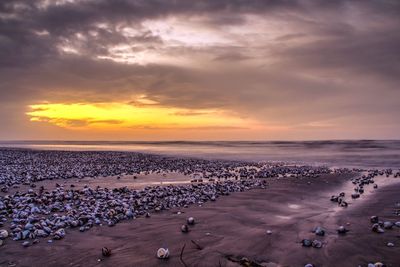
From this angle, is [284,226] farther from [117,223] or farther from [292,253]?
[117,223]

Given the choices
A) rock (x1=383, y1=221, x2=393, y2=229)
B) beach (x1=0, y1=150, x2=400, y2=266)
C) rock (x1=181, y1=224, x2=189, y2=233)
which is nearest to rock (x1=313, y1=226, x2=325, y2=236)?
beach (x1=0, y1=150, x2=400, y2=266)

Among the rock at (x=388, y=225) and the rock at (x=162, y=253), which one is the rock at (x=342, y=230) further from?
the rock at (x=162, y=253)

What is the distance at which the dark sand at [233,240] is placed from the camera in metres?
6.24

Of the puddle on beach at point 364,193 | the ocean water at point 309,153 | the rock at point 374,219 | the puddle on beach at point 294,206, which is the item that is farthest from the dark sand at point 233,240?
the ocean water at point 309,153

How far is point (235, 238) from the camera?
7414 millimetres

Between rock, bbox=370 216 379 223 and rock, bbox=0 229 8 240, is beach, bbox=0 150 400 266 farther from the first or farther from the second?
rock, bbox=0 229 8 240

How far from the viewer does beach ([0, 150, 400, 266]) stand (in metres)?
6.23

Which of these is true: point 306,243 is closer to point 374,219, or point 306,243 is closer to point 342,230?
point 342,230

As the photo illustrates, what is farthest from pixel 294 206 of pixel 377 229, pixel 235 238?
pixel 235 238

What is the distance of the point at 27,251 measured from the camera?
266 inches

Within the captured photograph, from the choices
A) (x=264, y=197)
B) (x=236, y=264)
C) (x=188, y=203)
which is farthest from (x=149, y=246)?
Result: (x=264, y=197)

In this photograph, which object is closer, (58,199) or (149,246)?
(149,246)

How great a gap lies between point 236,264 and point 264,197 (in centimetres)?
710

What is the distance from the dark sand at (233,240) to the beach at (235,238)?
0.01 metres
